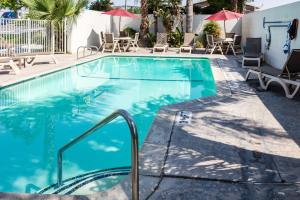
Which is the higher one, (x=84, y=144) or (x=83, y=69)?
(x=83, y=69)

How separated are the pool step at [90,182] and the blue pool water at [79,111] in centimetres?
19

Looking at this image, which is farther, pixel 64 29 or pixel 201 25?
pixel 201 25

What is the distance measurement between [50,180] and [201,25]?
19.7 meters

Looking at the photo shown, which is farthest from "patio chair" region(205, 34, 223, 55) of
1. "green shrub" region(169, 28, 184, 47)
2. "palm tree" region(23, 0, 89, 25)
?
"palm tree" region(23, 0, 89, 25)

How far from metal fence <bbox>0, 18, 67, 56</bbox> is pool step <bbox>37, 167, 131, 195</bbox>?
7.52 meters

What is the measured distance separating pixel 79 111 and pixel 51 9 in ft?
29.8

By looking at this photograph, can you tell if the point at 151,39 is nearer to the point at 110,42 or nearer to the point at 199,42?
the point at 199,42

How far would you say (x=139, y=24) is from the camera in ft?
78.2

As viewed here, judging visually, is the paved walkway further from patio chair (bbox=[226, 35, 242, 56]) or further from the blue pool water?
patio chair (bbox=[226, 35, 242, 56])

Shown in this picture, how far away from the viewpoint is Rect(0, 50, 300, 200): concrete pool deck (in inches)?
139

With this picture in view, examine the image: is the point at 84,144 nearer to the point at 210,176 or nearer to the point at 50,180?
the point at 50,180

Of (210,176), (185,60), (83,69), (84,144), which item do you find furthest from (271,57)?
(210,176)

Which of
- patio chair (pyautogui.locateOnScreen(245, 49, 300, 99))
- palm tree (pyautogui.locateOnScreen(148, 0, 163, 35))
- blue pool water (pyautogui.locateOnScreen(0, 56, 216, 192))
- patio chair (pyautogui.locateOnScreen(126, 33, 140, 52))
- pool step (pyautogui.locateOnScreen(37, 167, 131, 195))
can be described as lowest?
pool step (pyautogui.locateOnScreen(37, 167, 131, 195))

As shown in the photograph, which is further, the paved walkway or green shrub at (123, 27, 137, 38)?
green shrub at (123, 27, 137, 38)
